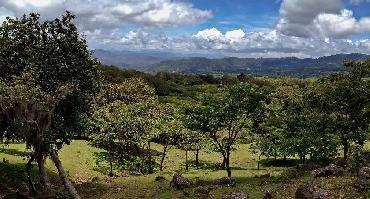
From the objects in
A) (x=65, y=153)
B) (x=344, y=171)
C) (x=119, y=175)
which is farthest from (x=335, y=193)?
(x=65, y=153)

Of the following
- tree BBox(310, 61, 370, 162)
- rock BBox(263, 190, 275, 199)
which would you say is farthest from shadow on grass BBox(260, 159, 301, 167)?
rock BBox(263, 190, 275, 199)

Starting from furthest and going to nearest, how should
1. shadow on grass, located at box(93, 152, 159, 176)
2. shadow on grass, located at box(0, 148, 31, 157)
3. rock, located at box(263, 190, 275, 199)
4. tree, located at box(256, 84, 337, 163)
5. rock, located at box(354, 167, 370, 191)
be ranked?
1. shadow on grass, located at box(93, 152, 159, 176)
2. shadow on grass, located at box(0, 148, 31, 157)
3. tree, located at box(256, 84, 337, 163)
4. rock, located at box(263, 190, 275, 199)
5. rock, located at box(354, 167, 370, 191)

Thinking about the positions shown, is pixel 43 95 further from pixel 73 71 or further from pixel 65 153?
pixel 65 153

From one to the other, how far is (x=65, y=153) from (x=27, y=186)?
2604 cm

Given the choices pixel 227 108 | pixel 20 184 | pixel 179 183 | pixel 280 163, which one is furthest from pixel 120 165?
pixel 280 163

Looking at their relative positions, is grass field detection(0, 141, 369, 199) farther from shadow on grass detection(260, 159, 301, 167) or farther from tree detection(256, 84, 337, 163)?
shadow on grass detection(260, 159, 301, 167)

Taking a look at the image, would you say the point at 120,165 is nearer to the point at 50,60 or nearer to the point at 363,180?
the point at 50,60

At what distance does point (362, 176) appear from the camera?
3772 centimetres

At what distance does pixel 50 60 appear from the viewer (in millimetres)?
42500

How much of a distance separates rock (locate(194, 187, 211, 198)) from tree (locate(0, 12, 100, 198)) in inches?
451

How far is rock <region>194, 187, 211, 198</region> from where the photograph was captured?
43875 mm

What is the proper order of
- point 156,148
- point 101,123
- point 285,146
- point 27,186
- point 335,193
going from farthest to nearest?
point 156,148
point 101,123
point 285,146
point 27,186
point 335,193

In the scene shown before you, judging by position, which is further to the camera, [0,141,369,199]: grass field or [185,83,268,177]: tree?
[185,83,268,177]: tree

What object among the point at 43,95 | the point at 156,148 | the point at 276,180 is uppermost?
the point at 43,95
